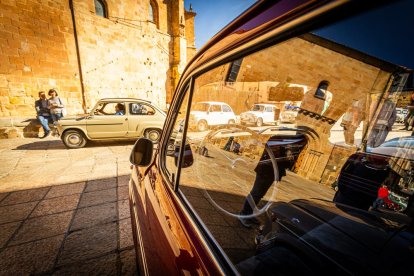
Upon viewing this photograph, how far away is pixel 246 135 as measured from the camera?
144cm

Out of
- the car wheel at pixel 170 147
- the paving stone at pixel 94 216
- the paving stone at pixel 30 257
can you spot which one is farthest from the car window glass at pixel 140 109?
the car wheel at pixel 170 147

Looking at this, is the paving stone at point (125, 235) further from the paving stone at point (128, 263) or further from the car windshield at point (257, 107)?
the car windshield at point (257, 107)

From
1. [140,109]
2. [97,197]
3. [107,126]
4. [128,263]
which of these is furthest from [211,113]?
[107,126]

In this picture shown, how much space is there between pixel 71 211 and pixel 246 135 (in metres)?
Answer: 2.77

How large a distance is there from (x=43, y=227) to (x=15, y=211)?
2.52ft

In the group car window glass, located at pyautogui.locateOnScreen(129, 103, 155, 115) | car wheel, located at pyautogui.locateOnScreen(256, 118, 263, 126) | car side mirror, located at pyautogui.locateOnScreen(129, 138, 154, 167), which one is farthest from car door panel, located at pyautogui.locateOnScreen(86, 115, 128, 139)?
car wheel, located at pyautogui.locateOnScreen(256, 118, 263, 126)

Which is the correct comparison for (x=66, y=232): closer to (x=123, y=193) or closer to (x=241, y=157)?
(x=123, y=193)

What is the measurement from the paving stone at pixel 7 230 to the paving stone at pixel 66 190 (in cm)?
67

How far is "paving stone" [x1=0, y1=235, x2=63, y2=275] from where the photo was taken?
1.68 m

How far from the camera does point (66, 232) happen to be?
7.08 ft

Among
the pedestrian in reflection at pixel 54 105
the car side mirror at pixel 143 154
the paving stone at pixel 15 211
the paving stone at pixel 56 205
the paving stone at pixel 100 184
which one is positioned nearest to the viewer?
the car side mirror at pixel 143 154

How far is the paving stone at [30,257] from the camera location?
1.68 m

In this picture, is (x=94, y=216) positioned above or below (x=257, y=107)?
below

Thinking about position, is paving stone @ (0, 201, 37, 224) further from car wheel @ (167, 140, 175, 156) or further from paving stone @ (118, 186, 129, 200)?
car wheel @ (167, 140, 175, 156)
